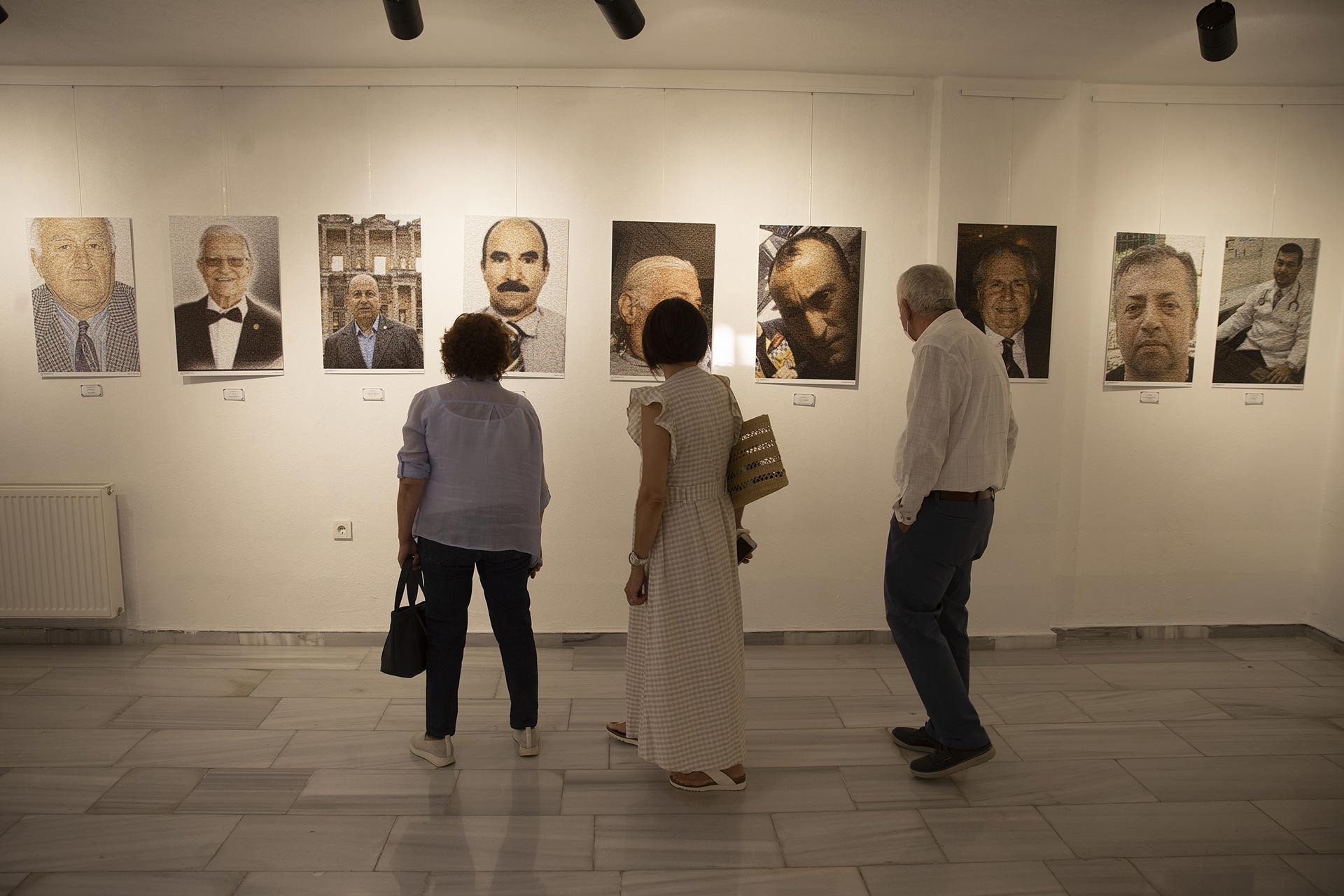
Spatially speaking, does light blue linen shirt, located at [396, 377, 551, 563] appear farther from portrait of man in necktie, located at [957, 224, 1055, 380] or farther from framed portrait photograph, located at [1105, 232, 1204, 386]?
framed portrait photograph, located at [1105, 232, 1204, 386]

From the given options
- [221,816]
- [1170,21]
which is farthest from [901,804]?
[1170,21]

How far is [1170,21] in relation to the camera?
3.57 metres

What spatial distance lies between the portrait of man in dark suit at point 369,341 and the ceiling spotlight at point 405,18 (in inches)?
54.7

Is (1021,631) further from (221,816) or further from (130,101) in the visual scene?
(130,101)

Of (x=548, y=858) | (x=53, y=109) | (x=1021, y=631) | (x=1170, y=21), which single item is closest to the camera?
(x=548, y=858)

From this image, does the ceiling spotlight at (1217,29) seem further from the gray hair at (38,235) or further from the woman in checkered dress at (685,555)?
the gray hair at (38,235)

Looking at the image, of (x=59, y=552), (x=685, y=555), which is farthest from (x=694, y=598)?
(x=59, y=552)

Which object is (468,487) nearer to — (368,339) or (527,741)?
(527,741)

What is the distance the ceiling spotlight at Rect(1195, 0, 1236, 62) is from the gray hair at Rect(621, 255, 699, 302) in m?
2.34

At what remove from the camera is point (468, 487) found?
3.00 m

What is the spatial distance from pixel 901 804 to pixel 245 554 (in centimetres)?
347

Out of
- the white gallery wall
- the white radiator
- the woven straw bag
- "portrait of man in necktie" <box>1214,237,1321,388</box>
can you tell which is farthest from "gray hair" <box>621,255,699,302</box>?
"portrait of man in necktie" <box>1214,237,1321,388</box>

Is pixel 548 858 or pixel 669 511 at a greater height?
pixel 669 511

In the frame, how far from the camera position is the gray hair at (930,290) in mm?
3094
